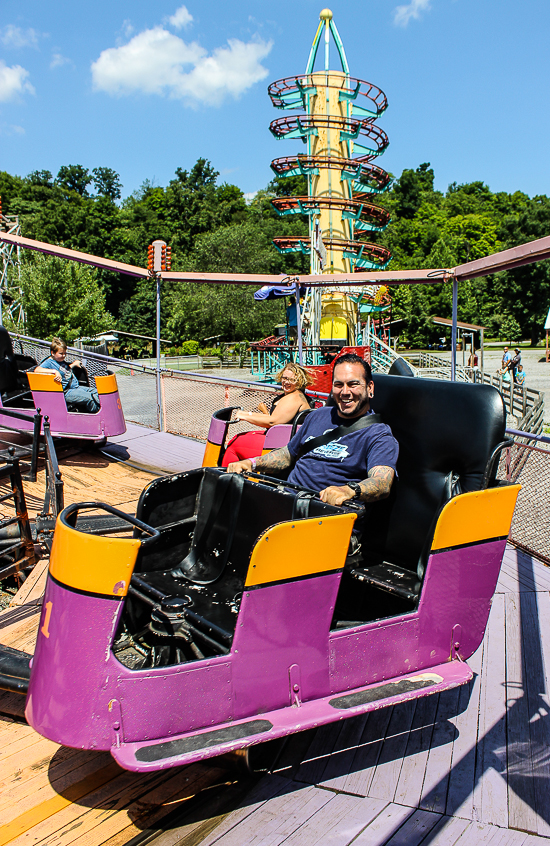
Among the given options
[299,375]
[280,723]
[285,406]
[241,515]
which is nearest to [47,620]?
[280,723]

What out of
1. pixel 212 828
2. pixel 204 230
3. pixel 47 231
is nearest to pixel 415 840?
pixel 212 828

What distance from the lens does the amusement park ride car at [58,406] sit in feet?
25.5

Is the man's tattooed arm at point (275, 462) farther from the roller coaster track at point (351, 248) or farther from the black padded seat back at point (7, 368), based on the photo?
the roller coaster track at point (351, 248)

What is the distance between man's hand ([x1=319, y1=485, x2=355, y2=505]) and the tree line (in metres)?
35.4

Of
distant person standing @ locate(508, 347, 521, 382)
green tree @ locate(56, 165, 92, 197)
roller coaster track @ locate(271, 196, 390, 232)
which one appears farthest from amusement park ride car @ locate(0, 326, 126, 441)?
green tree @ locate(56, 165, 92, 197)

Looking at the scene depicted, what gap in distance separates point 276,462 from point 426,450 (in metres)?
0.93

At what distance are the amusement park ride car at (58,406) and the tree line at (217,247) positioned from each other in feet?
95.5

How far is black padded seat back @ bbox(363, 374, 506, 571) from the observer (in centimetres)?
310


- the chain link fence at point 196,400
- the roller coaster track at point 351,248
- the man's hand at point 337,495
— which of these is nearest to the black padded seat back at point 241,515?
the man's hand at point 337,495

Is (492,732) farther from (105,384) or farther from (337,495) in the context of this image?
(105,384)

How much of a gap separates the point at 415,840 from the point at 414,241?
74.5m

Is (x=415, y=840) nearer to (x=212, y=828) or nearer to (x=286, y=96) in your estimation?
(x=212, y=828)

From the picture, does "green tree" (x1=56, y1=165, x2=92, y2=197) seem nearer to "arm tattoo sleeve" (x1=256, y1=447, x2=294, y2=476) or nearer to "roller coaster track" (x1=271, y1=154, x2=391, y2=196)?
"roller coaster track" (x1=271, y1=154, x2=391, y2=196)

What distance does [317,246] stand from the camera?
18.0 m
